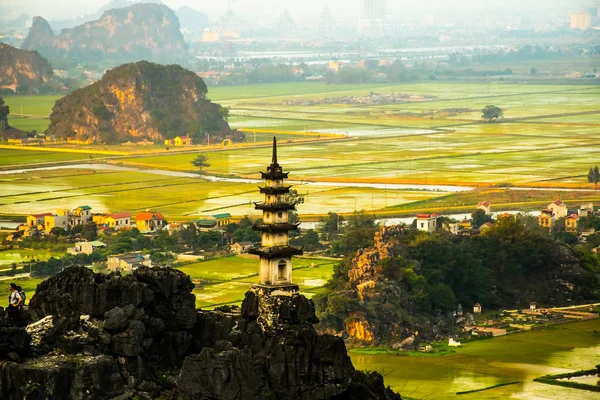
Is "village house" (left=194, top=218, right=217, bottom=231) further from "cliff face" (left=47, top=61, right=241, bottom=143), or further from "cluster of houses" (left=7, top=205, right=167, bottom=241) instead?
"cliff face" (left=47, top=61, right=241, bottom=143)

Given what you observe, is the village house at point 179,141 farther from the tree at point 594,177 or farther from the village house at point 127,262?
the village house at point 127,262

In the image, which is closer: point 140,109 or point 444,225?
point 444,225

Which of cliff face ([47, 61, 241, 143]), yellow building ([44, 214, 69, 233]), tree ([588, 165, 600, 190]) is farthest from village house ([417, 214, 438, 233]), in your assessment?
cliff face ([47, 61, 241, 143])

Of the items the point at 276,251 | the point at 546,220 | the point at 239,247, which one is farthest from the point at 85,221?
the point at 276,251

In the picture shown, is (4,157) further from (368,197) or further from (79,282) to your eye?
(79,282)

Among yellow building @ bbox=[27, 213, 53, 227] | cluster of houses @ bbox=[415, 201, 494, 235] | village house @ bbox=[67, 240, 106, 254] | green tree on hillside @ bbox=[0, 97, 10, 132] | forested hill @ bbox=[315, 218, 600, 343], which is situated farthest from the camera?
green tree on hillside @ bbox=[0, 97, 10, 132]

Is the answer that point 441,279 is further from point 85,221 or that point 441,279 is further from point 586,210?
point 85,221
